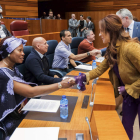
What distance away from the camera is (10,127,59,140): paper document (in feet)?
3.30

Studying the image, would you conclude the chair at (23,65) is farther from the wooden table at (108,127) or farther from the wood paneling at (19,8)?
the wood paneling at (19,8)

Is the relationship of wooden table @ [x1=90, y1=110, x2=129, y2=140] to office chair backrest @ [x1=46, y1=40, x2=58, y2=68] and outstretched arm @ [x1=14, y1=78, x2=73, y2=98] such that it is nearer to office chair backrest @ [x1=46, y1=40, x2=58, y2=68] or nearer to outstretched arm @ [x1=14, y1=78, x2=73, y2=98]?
outstretched arm @ [x1=14, y1=78, x2=73, y2=98]

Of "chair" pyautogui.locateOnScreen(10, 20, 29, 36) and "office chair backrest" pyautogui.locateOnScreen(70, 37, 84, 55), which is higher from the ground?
"chair" pyautogui.locateOnScreen(10, 20, 29, 36)

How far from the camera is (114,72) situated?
1548mm

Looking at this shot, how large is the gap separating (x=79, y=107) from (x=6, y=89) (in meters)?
0.61

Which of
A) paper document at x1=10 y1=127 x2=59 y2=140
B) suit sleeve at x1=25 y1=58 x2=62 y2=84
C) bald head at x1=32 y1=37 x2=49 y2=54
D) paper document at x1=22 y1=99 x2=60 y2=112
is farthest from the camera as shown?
bald head at x1=32 y1=37 x2=49 y2=54

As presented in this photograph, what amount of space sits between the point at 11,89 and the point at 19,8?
7.55m

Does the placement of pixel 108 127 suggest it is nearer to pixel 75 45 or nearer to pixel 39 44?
pixel 39 44

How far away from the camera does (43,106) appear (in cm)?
141

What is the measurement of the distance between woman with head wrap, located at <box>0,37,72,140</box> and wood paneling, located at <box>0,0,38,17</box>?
22.5ft

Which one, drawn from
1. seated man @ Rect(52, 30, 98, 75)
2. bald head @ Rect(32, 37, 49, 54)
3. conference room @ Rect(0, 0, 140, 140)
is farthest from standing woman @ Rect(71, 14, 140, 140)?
seated man @ Rect(52, 30, 98, 75)

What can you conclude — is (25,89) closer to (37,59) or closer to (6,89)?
(6,89)

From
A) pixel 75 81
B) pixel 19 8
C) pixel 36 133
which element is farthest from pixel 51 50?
pixel 19 8

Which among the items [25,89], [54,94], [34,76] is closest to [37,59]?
[34,76]
